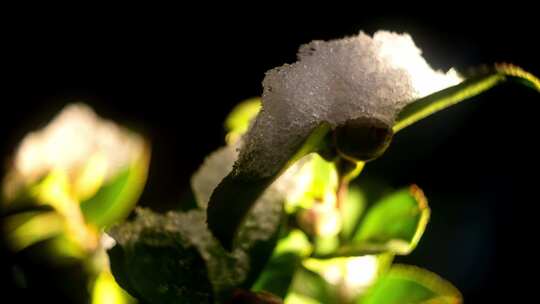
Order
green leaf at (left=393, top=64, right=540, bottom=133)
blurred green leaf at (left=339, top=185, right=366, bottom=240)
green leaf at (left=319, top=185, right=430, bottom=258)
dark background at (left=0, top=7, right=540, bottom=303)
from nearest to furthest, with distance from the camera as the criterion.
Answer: green leaf at (left=393, top=64, right=540, bottom=133) → green leaf at (left=319, top=185, right=430, bottom=258) → blurred green leaf at (left=339, top=185, right=366, bottom=240) → dark background at (left=0, top=7, right=540, bottom=303)

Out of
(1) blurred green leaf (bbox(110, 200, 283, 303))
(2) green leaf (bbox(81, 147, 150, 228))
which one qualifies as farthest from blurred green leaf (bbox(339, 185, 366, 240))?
(2) green leaf (bbox(81, 147, 150, 228))

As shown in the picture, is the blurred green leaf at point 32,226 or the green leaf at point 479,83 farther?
the blurred green leaf at point 32,226

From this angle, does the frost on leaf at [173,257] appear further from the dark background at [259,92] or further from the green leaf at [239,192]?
the dark background at [259,92]

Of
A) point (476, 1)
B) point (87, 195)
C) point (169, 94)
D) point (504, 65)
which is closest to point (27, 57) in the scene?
point (169, 94)

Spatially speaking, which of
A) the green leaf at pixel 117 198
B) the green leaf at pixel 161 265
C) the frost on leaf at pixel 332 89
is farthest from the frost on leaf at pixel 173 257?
the green leaf at pixel 117 198

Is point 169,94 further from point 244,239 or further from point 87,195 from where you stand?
point 244,239

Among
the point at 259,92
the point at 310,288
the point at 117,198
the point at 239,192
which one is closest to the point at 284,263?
the point at 310,288

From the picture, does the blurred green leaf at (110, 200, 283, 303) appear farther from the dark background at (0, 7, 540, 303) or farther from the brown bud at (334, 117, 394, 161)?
the dark background at (0, 7, 540, 303)
